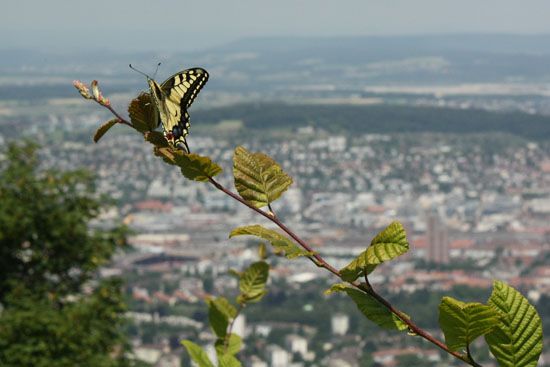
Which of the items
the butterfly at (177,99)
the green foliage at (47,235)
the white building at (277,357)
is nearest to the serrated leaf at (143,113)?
the butterfly at (177,99)

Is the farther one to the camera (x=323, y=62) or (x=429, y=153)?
(x=323, y=62)

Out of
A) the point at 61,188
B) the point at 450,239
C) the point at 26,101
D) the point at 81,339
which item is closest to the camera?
the point at 81,339

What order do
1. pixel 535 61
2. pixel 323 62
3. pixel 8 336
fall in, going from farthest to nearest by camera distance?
1. pixel 323 62
2. pixel 535 61
3. pixel 8 336

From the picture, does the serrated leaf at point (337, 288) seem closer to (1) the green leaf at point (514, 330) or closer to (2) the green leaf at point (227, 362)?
(1) the green leaf at point (514, 330)

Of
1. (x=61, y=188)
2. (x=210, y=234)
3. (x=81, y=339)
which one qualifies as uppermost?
(x=61, y=188)

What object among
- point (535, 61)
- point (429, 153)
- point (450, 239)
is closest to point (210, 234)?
point (450, 239)

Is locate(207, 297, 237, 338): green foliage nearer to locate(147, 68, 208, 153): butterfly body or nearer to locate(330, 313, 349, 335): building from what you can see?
locate(147, 68, 208, 153): butterfly body

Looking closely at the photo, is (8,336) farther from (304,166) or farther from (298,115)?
(298,115)
